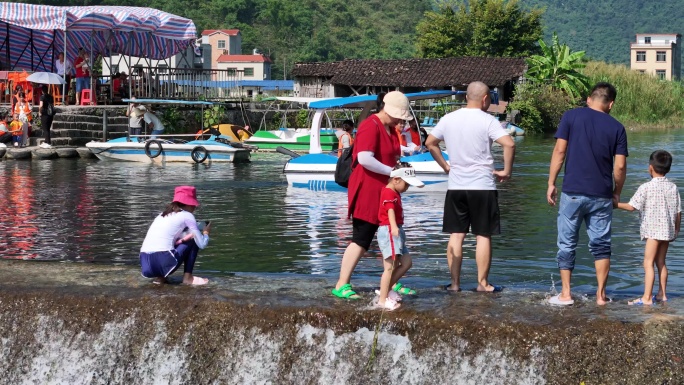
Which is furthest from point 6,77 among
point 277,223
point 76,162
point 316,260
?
point 316,260

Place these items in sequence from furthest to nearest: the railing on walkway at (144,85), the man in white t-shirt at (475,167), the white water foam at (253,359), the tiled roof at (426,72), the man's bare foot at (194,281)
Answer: the tiled roof at (426,72)
the railing on walkway at (144,85)
the man's bare foot at (194,281)
the man in white t-shirt at (475,167)
the white water foam at (253,359)

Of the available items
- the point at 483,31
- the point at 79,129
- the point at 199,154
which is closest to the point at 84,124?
the point at 79,129

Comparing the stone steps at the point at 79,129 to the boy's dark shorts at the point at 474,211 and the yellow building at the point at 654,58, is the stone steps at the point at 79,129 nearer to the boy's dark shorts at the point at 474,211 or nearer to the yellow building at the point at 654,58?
the boy's dark shorts at the point at 474,211

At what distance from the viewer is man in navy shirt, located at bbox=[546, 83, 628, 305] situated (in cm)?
734

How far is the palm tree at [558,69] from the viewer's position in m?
60.0

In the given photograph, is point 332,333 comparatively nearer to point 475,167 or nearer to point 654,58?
point 475,167

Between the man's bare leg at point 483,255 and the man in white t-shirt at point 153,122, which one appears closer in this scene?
the man's bare leg at point 483,255

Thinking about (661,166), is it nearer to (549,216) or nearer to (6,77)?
(549,216)

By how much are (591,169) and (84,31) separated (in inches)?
1276

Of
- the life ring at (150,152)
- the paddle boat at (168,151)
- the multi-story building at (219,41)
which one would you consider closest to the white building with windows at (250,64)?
the multi-story building at (219,41)

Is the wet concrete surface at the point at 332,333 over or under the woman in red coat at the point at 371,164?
under

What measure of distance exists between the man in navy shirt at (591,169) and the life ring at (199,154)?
22014mm

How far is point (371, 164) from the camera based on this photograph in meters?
7.39

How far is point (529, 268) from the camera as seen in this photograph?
37.8 ft
